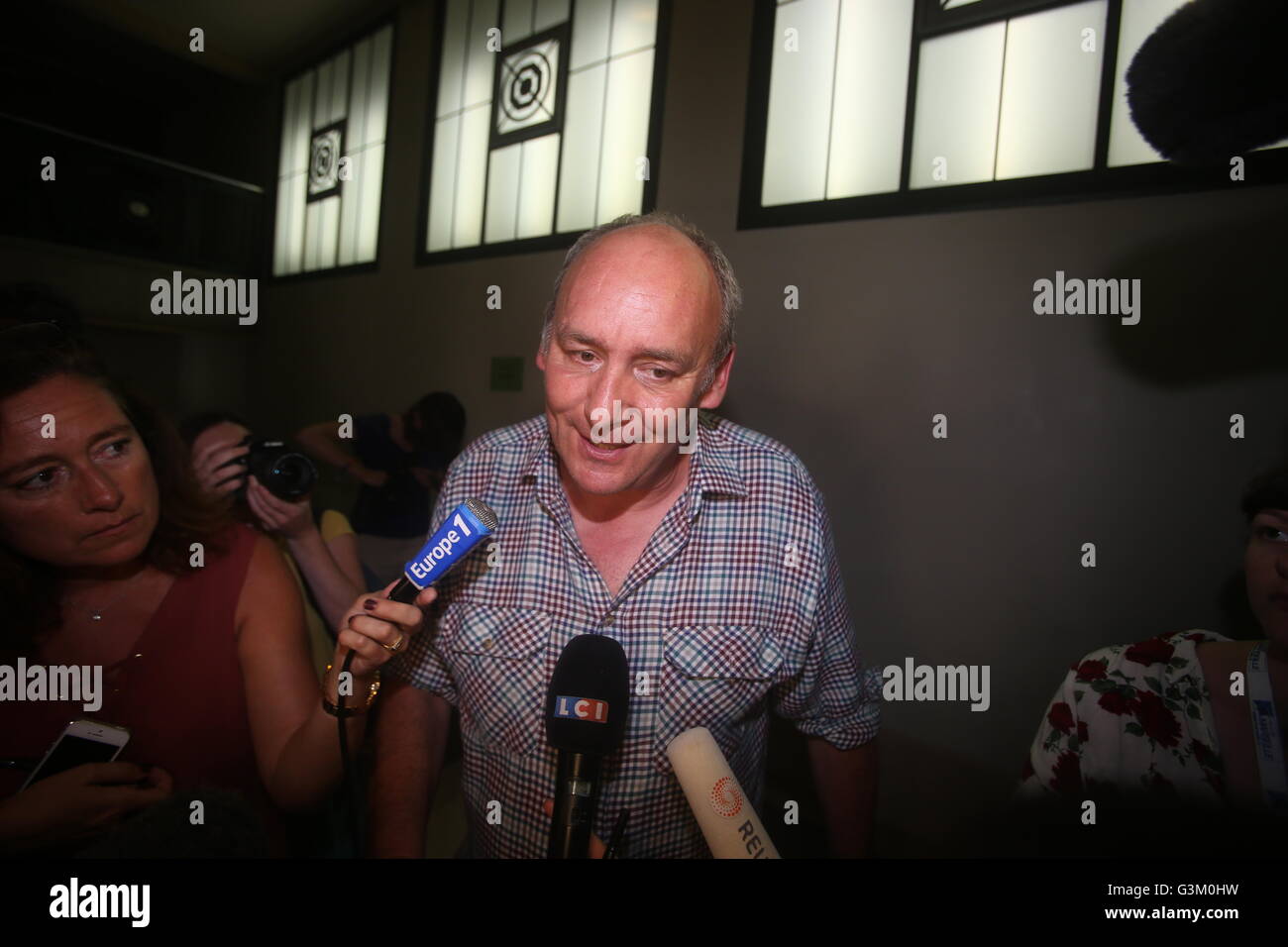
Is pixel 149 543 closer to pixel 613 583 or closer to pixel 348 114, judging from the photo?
pixel 613 583

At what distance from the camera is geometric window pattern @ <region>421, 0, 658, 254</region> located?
887 millimetres

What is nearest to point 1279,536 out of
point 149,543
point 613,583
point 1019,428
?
point 1019,428

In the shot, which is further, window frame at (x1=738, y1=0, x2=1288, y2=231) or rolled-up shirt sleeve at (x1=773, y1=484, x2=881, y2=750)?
rolled-up shirt sleeve at (x1=773, y1=484, x2=881, y2=750)

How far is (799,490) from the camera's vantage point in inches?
36.3

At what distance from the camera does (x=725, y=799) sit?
0.56 meters

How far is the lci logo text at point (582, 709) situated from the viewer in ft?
1.91

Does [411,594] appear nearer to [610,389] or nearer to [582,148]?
[610,389]

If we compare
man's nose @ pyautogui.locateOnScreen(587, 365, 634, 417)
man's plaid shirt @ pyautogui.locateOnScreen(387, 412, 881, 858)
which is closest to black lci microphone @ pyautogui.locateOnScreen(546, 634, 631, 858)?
man's plaid shirt @ pyautogui.locateOnScreen(387, 412, 881, 858)

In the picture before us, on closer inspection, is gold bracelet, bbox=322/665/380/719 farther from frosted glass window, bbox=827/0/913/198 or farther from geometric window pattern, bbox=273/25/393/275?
frosted glass window, bbox=827/0/913/198

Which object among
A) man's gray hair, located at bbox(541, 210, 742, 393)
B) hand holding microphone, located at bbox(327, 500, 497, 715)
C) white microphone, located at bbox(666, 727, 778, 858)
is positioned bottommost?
white microphone, located at bbox(666, 727, 778, 858)

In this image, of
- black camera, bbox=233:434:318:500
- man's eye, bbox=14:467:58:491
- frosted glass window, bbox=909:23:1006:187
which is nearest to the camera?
man's eye, bbox=14:467:58:491

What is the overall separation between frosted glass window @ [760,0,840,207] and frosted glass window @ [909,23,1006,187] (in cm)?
14

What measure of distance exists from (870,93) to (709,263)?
37cm

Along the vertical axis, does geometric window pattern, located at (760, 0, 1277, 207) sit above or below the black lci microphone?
above
